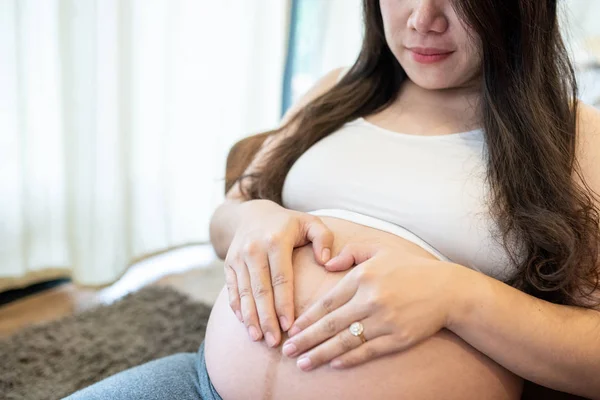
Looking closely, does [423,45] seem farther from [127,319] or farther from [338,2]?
[338,2]

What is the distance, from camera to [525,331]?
0.79 meters

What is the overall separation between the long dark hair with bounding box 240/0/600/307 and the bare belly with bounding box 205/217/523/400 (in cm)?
15

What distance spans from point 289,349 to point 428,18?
0.53m

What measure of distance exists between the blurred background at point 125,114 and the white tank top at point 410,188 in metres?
0.77

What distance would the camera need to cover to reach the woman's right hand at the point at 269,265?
32.4 inches

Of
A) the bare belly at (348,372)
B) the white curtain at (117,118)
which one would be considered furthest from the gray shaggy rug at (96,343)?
the bare belly at (348,372)

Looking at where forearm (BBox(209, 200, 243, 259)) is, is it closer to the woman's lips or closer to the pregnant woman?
the pregnant woman

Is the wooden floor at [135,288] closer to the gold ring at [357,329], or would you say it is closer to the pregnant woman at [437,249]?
the pregnant woman at [437,249]

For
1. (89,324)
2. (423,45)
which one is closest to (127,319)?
(89,324)

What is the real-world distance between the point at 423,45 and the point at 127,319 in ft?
3.55

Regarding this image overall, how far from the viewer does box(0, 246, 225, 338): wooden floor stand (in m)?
1.81

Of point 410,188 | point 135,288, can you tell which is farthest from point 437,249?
point 135,288

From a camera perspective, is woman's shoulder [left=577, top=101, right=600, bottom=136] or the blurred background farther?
the blurred background

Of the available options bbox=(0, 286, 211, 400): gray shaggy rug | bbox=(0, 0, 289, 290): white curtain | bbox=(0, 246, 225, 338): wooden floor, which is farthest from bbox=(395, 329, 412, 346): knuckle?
bbox=(0, 0, 289, 290): white curtain
